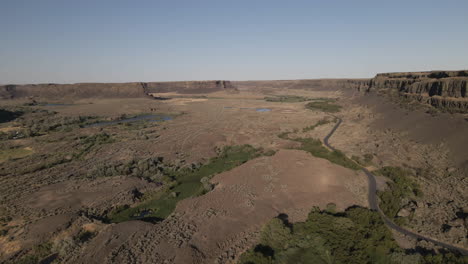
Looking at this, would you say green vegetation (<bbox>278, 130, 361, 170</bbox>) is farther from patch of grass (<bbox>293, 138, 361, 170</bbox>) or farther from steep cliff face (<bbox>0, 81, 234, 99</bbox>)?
steep cliff face (<bbox>0, 81, 234, 99</bbox>)

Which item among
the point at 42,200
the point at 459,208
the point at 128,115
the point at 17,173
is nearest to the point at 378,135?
the point at 459,208

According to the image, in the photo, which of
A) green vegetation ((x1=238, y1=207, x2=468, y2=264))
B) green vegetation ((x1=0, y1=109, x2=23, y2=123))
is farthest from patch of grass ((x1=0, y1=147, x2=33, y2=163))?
green vegetation ((x1=238, y1=207, x2=468, y2=264))

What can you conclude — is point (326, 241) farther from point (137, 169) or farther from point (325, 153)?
point (137, 169)

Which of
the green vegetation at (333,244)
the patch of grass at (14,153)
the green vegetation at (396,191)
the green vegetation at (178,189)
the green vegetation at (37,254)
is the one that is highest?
the patch of grass at (14,153)

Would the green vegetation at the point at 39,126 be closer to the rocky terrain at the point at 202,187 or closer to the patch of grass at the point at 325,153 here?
the rocky terrain at the point at 202,187

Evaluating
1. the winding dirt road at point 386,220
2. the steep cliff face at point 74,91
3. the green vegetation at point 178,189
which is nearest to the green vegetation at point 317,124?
the green vegetation at point 178,189

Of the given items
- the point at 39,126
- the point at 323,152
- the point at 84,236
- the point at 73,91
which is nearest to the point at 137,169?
the point at 84,236
